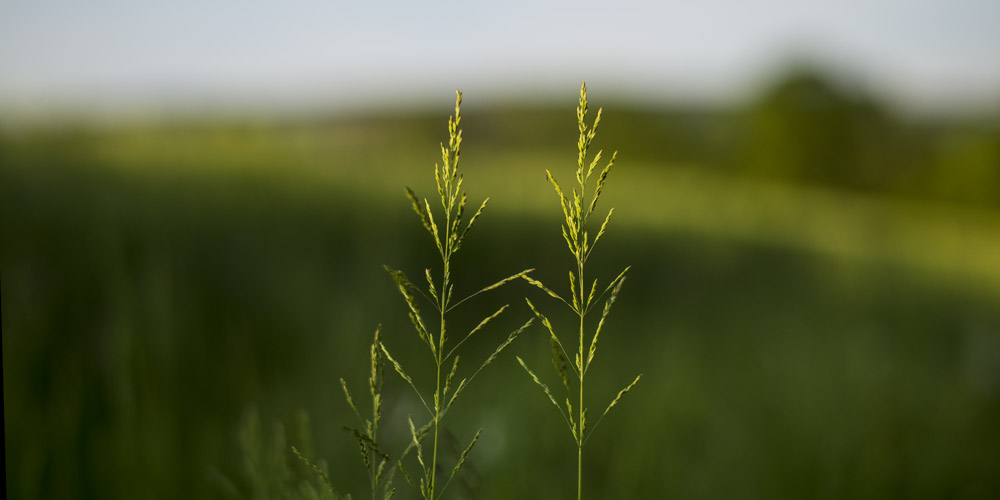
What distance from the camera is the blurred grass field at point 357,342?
1.86 m

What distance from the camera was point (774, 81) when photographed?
93.4 feet

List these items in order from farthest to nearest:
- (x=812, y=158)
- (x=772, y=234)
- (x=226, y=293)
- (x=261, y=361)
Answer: (x=812, y=158) < (x=772, y=234) < (x=226, y=293) < (x=261, y=361)

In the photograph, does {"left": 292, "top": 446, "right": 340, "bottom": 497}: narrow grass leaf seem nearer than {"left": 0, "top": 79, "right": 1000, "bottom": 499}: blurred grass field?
Yes

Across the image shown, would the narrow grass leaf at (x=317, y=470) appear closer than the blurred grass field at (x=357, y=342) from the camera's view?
Yes

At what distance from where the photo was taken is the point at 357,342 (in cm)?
258

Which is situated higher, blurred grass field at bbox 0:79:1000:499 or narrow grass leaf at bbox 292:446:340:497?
narrow grass leaf at bbox 292:446:340:497

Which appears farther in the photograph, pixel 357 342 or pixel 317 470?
pixel 357 342

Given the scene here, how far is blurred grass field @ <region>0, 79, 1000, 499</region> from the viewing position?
6.09ft

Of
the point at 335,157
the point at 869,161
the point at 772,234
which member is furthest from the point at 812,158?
the point at 335,157

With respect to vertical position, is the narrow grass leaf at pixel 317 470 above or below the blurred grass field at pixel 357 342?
above

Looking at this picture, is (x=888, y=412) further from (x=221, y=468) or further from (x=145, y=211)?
(x=145, y=211)

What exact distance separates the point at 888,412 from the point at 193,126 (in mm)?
4973

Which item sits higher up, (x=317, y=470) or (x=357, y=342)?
(x=317, y=470)

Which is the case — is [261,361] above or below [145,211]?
below
